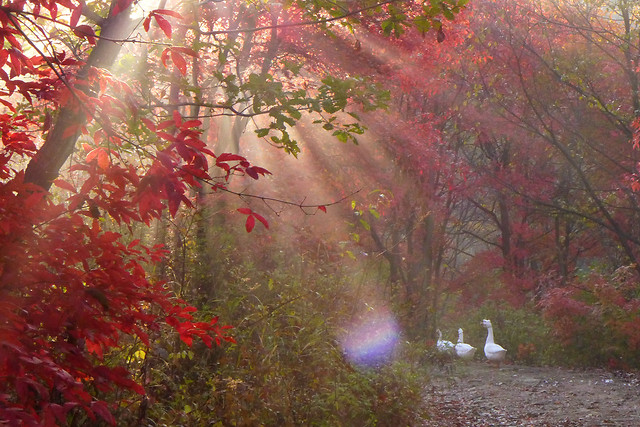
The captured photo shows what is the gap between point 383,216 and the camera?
12945 mm

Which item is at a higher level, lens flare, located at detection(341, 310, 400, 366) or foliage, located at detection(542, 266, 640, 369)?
foliage, located at detection(542, 266, 640, 369)

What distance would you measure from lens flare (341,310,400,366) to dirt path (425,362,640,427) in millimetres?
981

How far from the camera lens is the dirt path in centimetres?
804

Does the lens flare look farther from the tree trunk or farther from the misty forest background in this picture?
the tree trunk

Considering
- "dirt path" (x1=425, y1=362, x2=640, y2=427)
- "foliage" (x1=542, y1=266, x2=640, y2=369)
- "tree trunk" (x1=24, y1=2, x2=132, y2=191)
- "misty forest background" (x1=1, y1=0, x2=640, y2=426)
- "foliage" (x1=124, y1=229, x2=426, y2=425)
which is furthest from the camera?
"foliage" (x1=542, y1=266, x2=640, y2=369)

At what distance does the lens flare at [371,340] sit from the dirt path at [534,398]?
98 cm

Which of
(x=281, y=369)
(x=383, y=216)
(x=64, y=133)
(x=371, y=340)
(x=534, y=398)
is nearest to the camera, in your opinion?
(x=64, y=133)

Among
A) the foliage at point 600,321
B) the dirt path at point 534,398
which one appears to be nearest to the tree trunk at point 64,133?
the dirt path at point 534,398

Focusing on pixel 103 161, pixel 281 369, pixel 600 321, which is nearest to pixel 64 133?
pixel 103 161

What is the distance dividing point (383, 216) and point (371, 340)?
6.67 m

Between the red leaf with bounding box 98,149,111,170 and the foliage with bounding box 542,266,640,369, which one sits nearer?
the red leaf with bounding box 98,149,111,170

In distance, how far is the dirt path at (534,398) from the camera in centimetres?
804

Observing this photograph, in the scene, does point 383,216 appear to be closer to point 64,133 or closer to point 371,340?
point 371,340

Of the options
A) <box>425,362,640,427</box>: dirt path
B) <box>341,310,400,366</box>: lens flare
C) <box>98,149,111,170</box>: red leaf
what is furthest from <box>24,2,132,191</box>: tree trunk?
<box>425,362,640,427</box>: dirt path
